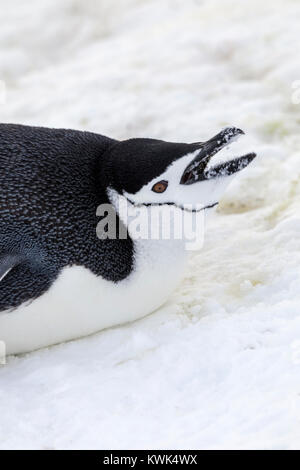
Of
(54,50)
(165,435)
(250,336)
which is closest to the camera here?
(165,435)

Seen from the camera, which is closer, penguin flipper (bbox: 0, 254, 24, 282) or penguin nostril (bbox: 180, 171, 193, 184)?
penguin flipper (bbox: 0, 254, 24, 282)

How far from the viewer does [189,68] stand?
3.30 m

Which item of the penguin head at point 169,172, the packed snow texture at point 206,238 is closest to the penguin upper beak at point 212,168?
the penguin head at point 169,172

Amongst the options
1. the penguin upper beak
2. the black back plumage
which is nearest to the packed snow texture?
the black back plumage

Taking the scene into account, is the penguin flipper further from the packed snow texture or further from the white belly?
the packed snow texture

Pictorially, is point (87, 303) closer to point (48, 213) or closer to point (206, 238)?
point (48, 213)

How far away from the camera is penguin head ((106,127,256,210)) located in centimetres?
171

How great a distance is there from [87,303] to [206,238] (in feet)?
2.11

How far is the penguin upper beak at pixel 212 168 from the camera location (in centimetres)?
174

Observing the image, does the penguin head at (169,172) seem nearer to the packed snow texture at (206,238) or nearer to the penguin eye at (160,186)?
the penguin eye at (160,186)

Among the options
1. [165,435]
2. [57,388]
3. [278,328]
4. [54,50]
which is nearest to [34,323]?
A: [57,388]

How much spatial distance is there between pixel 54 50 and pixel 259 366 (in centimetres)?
264

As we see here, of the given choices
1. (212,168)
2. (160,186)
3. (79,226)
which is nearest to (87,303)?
(79,226)
